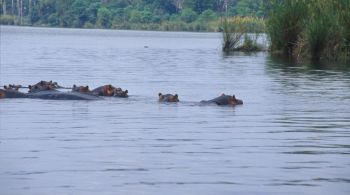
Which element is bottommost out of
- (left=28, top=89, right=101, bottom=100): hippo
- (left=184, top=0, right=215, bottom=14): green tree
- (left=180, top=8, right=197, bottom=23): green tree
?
(left=180, top=8, right=197, bottom=23): green tree

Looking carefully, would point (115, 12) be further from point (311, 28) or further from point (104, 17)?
point (311, 28)

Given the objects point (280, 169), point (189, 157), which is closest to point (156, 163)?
point (189, 157)

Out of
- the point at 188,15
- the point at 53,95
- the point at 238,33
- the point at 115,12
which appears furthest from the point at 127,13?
the point at 53,95

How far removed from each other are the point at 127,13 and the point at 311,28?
11158 centimetres

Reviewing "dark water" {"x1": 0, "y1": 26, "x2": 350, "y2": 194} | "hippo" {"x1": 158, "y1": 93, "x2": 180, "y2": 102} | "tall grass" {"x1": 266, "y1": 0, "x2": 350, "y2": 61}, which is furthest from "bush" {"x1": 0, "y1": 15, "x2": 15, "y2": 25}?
"hippo" {"x1": 158, "y1": 93, "x2": 180, "y2": 102}

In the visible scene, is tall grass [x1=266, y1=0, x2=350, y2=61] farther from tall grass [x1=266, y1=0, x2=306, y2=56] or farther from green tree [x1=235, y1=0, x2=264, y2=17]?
green tree [x1=235, y1=0, x2=264, y2=17]

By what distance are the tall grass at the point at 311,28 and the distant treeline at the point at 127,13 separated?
85.9 metres

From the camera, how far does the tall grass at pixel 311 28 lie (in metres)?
39.8

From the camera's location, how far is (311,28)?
3994 centimetres

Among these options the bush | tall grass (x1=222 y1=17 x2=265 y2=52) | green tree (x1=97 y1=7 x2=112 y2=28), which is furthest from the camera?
the bush

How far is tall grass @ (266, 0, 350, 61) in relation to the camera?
39750 mm

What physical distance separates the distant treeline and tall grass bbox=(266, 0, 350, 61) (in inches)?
3383

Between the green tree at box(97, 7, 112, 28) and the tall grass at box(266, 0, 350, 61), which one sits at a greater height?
the tall grass at box(266, 0, 350, 61)

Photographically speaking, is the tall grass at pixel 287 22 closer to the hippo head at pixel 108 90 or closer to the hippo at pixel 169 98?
the hippo head at pixel 108 90
